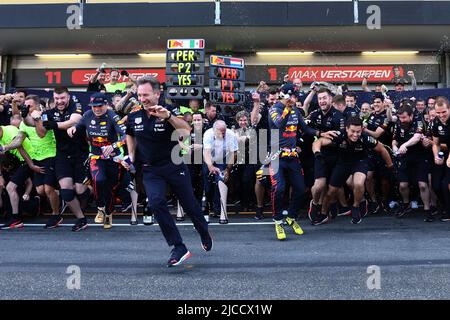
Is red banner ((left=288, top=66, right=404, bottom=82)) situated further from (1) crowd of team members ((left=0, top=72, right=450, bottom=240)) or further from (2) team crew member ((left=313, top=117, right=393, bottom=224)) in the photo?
(2) team crew member ((left=313, top=117, right=393, bottom=224))

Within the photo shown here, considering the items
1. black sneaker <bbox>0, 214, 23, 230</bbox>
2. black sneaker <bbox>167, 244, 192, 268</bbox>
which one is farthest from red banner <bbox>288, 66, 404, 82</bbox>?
black sneaker <bbox>167, 244, 192, 268</bbox>

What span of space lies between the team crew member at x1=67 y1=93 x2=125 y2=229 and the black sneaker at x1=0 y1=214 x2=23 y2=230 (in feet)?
4.92

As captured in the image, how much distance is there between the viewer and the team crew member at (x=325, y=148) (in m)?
7.88

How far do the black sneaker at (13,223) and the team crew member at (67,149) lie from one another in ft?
3.29

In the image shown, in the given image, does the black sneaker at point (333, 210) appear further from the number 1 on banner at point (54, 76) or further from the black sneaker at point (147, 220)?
the number 1 on banner at point (54, 76)

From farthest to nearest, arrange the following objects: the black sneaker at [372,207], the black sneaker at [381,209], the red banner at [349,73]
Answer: the red banner at [349,73] → the black sneaker at [381,209] → the black sneaker at [372,207]

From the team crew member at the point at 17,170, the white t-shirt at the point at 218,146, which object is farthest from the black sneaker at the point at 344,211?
the team crew member at the point at 17,170

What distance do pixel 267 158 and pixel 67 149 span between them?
3343 mm

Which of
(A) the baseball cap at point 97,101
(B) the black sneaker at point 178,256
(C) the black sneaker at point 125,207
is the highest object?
(A) the baseball cap at point 97,101

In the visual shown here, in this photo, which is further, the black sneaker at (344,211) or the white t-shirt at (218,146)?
the black sneaker at (344,211)

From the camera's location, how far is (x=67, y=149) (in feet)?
26.0

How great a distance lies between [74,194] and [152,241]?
5.83ft
